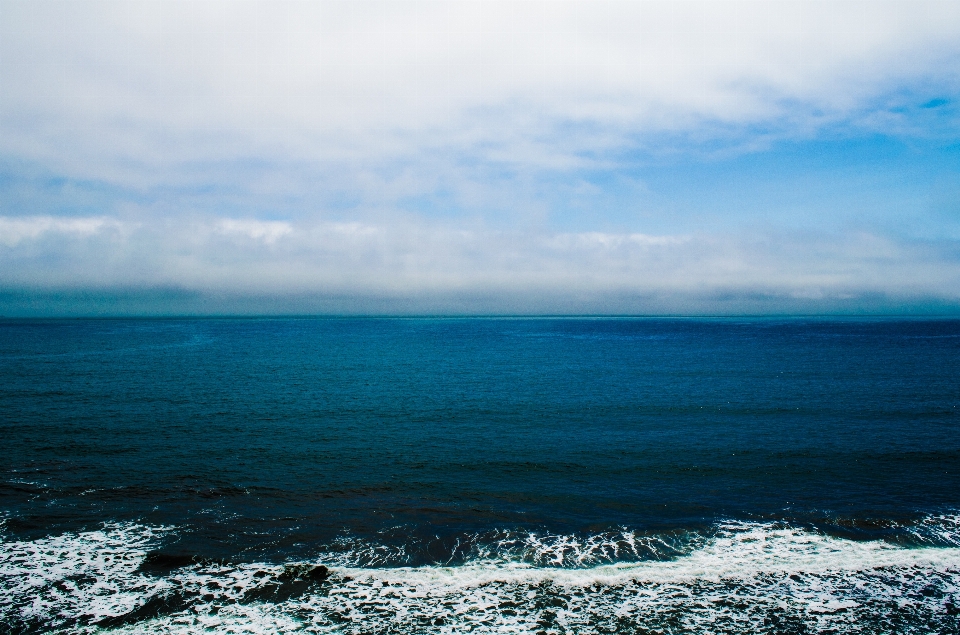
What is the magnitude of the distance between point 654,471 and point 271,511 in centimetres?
2108

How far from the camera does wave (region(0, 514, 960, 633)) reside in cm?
1661

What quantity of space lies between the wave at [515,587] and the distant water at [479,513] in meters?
0.09

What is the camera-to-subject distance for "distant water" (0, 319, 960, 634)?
57.0 feet

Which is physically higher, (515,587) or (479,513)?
(479,513)

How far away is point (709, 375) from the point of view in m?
67.1

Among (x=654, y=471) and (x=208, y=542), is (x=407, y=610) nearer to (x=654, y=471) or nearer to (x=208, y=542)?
(x=208, y=542)

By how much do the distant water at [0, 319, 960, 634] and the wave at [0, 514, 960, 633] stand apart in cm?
9

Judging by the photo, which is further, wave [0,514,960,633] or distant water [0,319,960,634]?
distant water [0,319,960,634]

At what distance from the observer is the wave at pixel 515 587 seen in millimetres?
16609

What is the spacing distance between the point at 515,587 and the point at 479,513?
21.1 feet

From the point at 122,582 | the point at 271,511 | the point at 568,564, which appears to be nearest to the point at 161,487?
the point at 271,511

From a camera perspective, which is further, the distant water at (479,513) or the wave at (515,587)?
the distant water at (479,513)

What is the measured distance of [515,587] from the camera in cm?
1858

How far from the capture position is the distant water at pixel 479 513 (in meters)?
17.4
